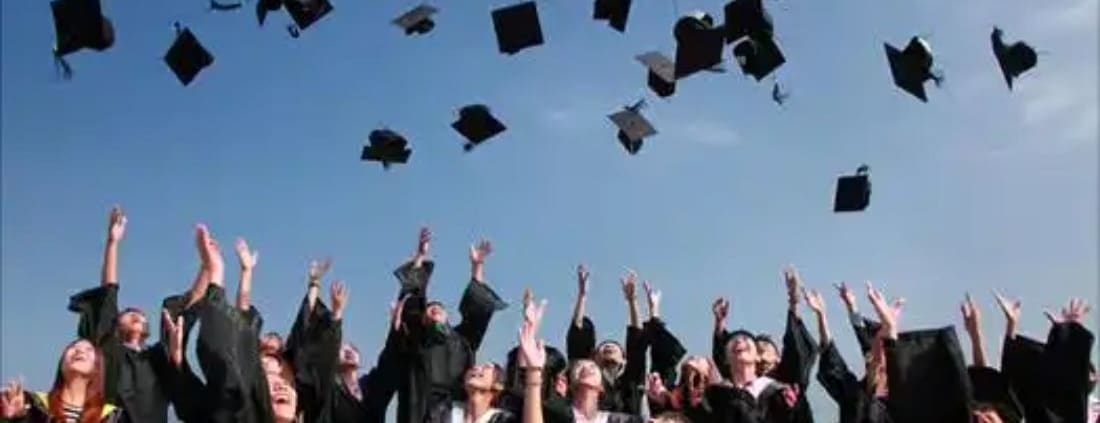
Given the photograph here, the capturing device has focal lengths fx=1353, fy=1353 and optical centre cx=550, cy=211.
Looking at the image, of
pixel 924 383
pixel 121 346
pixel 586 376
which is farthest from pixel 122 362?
pixel 924 383

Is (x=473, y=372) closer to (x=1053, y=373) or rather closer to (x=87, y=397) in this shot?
(x=87, y=397)

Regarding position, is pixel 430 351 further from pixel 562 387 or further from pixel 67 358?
pixel 67 358

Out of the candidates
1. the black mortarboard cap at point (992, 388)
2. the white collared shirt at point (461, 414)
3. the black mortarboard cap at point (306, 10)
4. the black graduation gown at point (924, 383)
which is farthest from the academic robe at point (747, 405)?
the black mortarboard cap at point (306, 10)

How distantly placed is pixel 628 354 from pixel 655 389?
86 centimetres

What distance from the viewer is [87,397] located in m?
5.14

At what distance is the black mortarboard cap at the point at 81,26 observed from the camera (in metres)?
6.95

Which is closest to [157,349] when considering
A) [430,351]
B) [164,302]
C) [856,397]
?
[164,302]

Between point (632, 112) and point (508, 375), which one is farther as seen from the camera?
point (632, 112)

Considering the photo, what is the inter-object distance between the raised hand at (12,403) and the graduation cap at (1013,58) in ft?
16.6

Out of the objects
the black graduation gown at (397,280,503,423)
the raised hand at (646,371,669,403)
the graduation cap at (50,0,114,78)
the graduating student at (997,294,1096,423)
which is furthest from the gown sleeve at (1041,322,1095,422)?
the graduation cap at (50,0,114,78)

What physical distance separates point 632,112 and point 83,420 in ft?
12.2

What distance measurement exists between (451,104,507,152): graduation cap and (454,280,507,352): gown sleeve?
1.06 meters

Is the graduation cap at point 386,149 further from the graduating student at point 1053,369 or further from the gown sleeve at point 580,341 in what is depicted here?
the graduating student at point 1053,369

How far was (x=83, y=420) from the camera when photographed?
505cm
